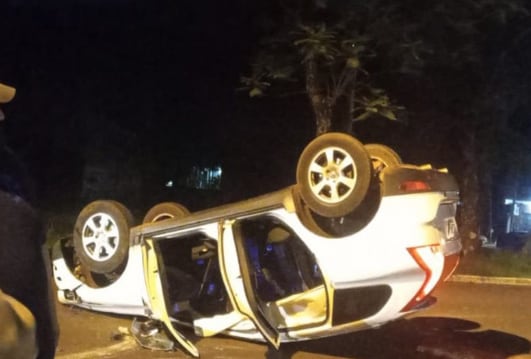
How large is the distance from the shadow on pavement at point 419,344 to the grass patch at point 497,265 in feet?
16.2

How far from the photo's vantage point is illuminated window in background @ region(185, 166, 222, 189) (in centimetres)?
2322

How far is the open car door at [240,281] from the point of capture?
20.3 ft

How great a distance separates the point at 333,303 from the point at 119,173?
16451mm

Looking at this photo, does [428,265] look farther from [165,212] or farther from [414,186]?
[165,212]

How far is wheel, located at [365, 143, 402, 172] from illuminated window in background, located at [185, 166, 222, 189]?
16.5 m

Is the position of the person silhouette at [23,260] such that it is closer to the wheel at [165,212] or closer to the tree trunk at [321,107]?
the wheel at [165,212]

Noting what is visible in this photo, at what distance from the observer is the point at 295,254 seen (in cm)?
697

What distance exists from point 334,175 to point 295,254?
4.32 ft

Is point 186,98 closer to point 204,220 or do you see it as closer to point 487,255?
point 487,255

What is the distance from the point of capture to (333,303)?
6.04m

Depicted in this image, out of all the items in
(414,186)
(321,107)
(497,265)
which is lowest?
(497,265)

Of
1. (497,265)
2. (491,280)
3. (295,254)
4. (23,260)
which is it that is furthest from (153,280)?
(497,265)

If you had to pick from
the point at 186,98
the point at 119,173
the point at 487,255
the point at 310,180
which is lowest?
the point at 487,255

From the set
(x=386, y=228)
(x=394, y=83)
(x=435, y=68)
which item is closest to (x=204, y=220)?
(x=386, y=228)
